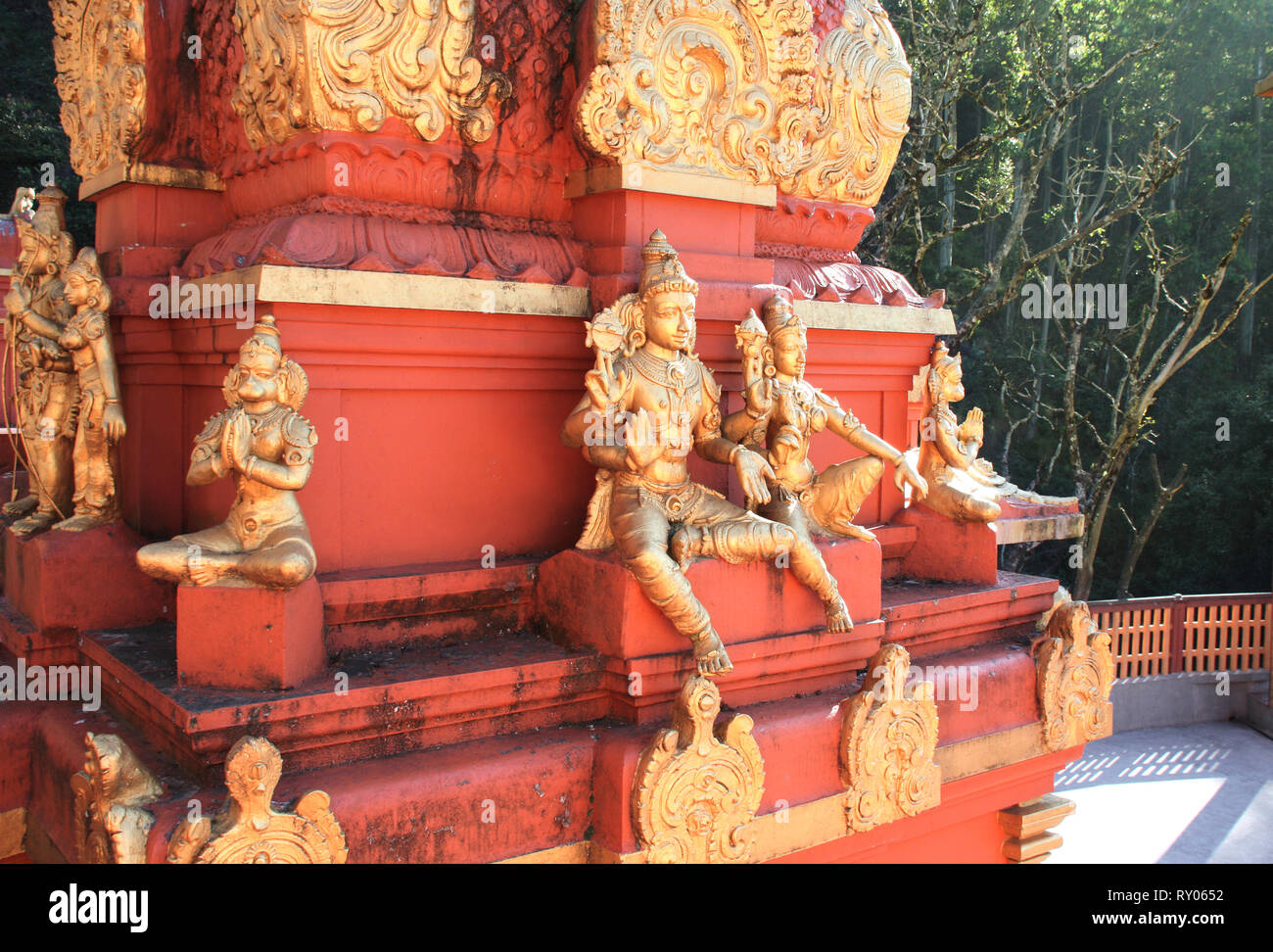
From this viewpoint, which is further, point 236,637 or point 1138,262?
point 1138,262

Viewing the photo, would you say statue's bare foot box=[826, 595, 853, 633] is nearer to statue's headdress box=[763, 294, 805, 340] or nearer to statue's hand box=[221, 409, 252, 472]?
statue's headdress box=[763, 294, 805, 340]

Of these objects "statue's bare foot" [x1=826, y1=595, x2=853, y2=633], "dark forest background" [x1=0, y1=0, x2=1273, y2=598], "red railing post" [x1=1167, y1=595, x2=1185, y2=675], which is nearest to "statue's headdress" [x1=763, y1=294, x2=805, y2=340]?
"statue's bare foot" [x1=826, y1=595, x2=853, y2=633]

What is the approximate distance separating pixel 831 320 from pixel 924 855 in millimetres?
2576

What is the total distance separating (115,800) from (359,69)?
8.64ft

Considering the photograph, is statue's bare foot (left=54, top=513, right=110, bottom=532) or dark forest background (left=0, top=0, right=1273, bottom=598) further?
dark forest background (left=0, top=0, right=1273, bottom=598)

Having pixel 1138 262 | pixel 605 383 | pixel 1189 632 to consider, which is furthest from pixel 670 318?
pixel 1138 262

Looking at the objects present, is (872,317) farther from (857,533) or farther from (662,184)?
(662,184)

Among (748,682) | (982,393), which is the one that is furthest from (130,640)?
(982,393)

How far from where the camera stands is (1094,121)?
23.4 metres

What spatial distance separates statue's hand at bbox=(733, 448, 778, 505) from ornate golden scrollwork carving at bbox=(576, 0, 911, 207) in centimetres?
133

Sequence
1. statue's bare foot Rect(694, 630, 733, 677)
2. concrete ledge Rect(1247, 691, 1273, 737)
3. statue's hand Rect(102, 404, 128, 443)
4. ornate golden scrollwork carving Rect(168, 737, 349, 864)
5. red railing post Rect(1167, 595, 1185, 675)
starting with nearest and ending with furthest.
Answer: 1. ornate golden scrollwork carving Rect(168, 737, 349, 864)
2. statue's bare foot Rect(694, 630, 733, 677)
3. statue's hand Rect(102, 404, 128, 443)
4. red railing post Rect(1167, 595, 1185, 675)
5. concrete ledge Rect(1247, 691, 1273, 737)

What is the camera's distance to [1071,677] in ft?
17.0

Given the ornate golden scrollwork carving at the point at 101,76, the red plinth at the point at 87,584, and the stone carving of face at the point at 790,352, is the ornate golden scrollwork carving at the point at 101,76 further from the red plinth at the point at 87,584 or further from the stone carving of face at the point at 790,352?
the stone carving of face at the point at 790,352

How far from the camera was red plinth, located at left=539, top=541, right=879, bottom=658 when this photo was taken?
3.79 meters
